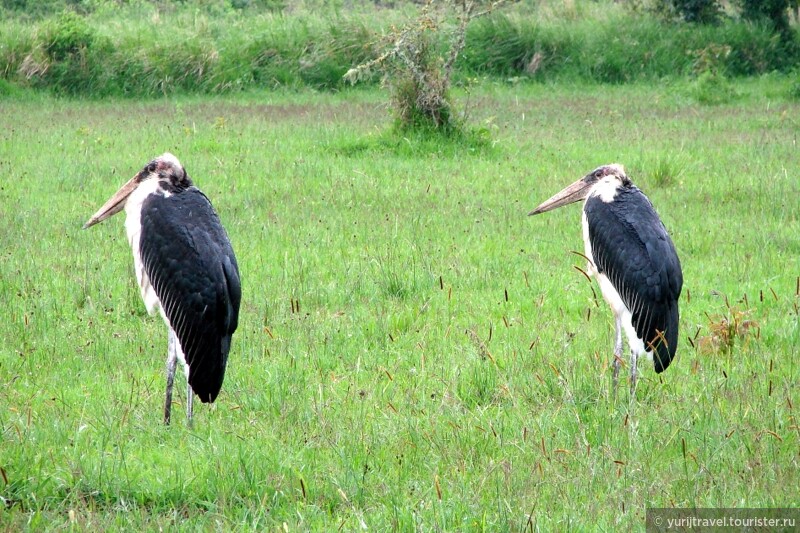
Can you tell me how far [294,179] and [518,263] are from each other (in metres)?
3.12

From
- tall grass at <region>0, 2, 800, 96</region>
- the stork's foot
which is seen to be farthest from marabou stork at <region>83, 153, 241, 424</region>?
tall grass at <region>0, 2, 800, 96</region>

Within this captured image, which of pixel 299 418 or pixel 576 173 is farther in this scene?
pixel 576 173

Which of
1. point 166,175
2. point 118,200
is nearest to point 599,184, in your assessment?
point 166,175

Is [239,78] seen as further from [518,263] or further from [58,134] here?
[518,263]

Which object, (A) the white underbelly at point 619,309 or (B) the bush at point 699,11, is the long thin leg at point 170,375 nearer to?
(A) the white underbelly at point 619,309

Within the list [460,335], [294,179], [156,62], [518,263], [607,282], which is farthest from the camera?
[156,62]

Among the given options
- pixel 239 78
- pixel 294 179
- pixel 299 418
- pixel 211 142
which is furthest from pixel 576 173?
pixel 239 78

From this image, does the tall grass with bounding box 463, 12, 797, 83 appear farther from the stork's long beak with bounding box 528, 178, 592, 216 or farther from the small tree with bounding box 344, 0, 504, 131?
the stork's long beak with bounding box 528, 178, 592, 216

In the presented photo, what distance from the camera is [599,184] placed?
17.7 feet

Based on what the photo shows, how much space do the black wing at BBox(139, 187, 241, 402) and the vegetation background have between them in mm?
298

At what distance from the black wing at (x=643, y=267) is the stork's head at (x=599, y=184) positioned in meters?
0.18

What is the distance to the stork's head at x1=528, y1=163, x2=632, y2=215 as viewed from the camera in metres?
5.31

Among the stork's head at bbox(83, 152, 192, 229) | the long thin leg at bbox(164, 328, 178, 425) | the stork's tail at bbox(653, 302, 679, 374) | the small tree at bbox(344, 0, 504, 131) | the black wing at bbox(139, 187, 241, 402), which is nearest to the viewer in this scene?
the black wing at bbox(139, 187, 241, 402)

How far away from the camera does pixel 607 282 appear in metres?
5.05
